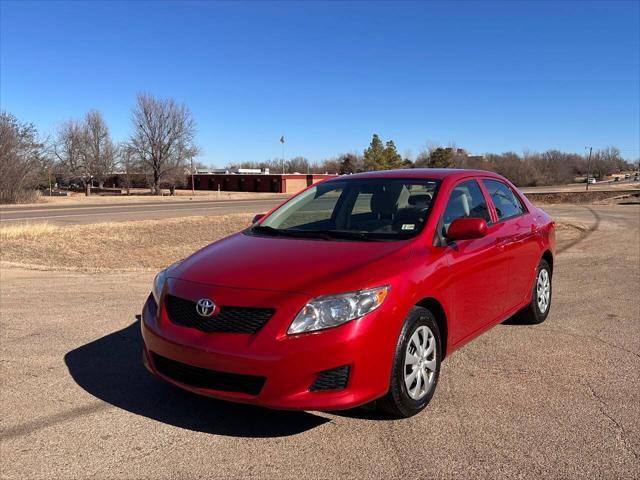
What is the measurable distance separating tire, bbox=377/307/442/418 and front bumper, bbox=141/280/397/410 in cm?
12

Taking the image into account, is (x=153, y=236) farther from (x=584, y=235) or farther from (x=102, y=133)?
(x=102, y=133)

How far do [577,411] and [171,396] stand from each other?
9.42 feet

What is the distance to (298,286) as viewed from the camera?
3.24m

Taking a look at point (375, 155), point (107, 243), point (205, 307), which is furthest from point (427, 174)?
point (375, 155)

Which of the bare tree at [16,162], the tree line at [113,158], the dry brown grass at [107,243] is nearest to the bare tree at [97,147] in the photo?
the tree line at [113,158]

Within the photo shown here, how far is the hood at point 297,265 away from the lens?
3264 millimetres

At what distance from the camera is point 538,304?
5711 mm

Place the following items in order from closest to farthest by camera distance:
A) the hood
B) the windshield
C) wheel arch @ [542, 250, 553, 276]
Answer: the hood, the windshield, wheel arch @ [542, 250, 553, 276]

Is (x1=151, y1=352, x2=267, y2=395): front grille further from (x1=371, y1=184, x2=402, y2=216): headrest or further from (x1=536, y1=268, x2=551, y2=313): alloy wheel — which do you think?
(x1=536, y1=268, x2=551, y2=313): alloy wheel

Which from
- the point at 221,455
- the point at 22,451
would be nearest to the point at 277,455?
the point at 221,455

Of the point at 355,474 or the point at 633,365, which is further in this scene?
the point at 633,365

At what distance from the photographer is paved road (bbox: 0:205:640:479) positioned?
3006 mm

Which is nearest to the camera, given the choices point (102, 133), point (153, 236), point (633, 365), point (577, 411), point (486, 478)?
point (486, 478)

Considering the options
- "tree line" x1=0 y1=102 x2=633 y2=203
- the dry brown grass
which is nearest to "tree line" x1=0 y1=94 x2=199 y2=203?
"tree line" x1=0 y1=102 x2=633 y2=203
